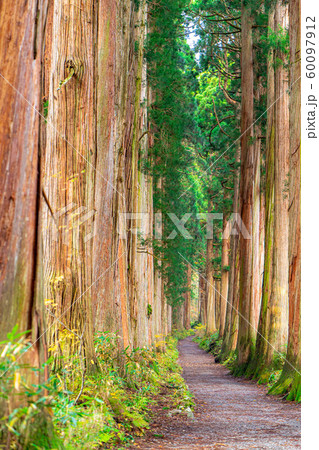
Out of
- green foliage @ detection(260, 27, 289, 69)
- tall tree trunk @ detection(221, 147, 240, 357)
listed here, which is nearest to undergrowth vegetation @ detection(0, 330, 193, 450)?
green foliage @ detection(260, 27, 289, 69)

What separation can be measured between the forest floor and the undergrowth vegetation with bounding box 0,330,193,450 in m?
0.26

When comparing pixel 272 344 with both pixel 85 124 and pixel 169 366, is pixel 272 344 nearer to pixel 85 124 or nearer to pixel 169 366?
pixel 169 366

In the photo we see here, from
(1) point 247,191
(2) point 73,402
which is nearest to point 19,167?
(2) point 73,402

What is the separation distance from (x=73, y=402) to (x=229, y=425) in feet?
12.8

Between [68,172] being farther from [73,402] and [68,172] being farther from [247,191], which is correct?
[247,191]

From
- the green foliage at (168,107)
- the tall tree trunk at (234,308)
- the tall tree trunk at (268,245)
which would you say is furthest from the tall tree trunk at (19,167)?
the tall tree trunk at (234,308)

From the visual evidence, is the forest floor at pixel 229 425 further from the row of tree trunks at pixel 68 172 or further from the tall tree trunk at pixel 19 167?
the tall tree trunk at pixel 19 167

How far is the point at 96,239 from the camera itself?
7801 millimetres

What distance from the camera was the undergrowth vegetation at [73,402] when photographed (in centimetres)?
285

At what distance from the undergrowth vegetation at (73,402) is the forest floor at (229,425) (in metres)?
0.26

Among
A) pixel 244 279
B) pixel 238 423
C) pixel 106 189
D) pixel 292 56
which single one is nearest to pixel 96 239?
pixel 106 189

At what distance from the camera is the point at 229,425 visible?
718 centimetres

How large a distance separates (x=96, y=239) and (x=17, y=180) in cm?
459

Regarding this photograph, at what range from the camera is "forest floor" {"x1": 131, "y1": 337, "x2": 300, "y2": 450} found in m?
5.62
